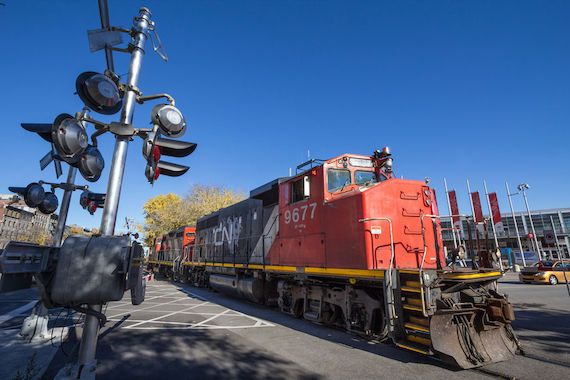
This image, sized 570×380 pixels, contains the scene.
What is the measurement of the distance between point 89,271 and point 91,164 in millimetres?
1939

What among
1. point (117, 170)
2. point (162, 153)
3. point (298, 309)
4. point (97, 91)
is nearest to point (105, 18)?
point (97, 91)

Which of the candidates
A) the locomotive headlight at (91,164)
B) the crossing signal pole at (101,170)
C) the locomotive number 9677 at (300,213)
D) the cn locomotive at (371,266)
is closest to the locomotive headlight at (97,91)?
the crossing signal pole at (101,170)

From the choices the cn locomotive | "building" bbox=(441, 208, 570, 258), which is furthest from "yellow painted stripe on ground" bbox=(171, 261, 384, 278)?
"building" bbox=(441, 208, 570, 258)

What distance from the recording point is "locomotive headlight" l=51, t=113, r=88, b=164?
2.77 metres

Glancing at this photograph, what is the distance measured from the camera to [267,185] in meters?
10.8

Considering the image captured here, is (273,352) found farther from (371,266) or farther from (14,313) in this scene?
(14,313)

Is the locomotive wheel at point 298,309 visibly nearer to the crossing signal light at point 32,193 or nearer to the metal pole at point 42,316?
the metal pole at point 42,316

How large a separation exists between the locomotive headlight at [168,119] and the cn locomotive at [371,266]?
173 inches

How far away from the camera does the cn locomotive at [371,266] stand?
5219 millimetres

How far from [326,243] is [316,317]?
7.03ft

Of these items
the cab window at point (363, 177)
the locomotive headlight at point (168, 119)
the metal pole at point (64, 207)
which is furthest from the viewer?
the cab window at point (363, 177)

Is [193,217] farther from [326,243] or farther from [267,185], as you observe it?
[326,243]

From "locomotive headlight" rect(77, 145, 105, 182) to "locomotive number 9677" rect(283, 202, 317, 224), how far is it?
5.36 meters

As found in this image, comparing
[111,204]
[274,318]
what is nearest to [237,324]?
[274,318]
